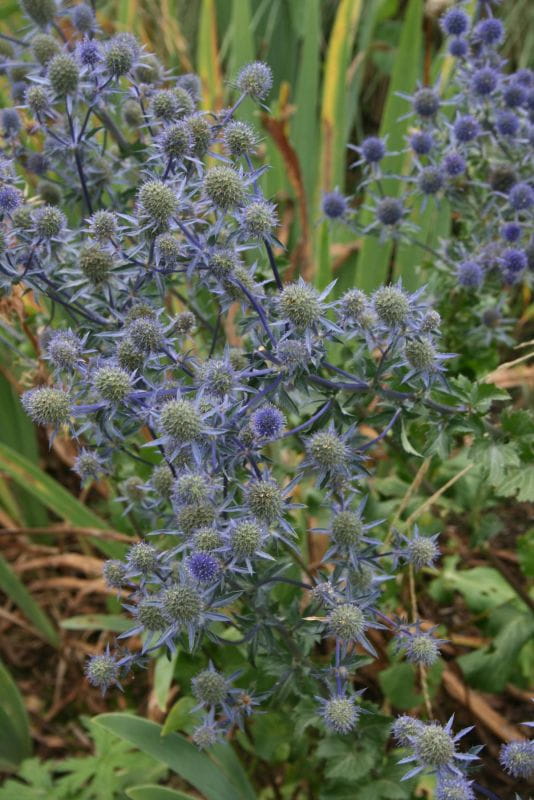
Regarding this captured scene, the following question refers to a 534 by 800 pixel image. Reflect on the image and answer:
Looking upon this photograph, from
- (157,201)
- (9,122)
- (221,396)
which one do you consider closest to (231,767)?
(221,396)

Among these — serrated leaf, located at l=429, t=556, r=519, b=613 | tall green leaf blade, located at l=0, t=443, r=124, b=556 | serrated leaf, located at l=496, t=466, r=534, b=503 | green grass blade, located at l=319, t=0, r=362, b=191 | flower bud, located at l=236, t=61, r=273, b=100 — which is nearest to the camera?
flower bud, located at l=236, t=61, r=273, b=100

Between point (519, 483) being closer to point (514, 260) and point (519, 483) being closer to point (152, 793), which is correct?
point (514, 260)

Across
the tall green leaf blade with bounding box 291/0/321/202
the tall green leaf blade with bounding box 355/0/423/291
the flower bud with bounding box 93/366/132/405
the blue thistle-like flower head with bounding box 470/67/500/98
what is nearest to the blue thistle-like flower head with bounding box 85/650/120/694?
the flower bud with bounding box 93/366/132/405

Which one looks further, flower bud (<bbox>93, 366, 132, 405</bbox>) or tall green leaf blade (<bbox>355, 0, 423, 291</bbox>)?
tall green leaf blade (<bbox>355, 0, 423, 291</bbox>)

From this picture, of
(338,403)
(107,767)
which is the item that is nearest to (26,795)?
(107,767)

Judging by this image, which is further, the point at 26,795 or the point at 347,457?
the point at 26,795

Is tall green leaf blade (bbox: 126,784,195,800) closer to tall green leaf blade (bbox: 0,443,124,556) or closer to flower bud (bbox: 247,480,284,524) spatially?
flower bud (bbox: 247,480,284,524)

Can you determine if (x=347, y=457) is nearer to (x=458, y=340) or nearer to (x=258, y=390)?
(x=258, y=390)
